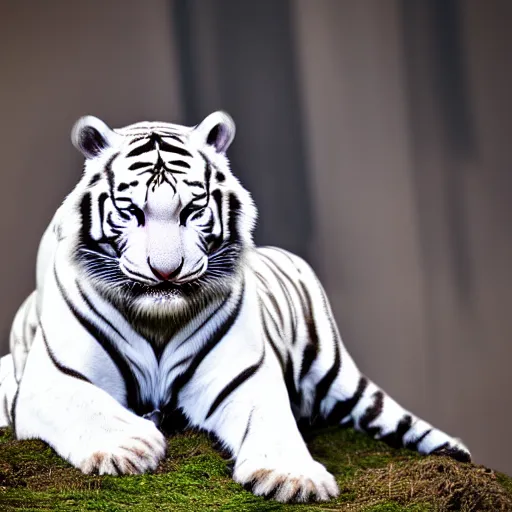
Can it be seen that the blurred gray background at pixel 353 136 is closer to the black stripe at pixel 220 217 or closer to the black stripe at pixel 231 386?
the black stripe at pixel 220 217

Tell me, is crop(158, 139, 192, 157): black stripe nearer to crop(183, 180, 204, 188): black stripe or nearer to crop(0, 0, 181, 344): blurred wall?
crop(183, 180, 204, 188): black stripe

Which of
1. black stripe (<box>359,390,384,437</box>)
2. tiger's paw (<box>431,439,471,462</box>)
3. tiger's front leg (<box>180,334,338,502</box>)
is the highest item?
tiger's front leg (<box>180,334,338,502</box>)

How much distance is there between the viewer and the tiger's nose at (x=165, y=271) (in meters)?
1.79

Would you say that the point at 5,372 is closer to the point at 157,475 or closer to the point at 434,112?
the point at 157,475

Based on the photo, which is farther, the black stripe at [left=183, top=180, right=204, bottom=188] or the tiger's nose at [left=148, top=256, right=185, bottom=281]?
the black stripe at [left=183, top=180, right=204, bottom=188]

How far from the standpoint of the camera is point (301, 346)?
225cm

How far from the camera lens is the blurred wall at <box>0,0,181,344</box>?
2.15 m

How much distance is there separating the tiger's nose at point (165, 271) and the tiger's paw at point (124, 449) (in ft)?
0.99

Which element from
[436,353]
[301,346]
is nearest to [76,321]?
[301,346]

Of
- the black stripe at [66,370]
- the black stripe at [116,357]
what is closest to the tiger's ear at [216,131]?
the black stripe at [116,357]

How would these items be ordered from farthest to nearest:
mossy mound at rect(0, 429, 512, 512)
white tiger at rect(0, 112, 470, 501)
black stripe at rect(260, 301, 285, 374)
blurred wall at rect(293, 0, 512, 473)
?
blurred wall at rect(293, 0, 512, 473) < black stripe at rect(260, 301, 285, 374) < white tiger at rect(0, 112, 470, 501) < mossy mound at rect(0, 429, 512, 512)

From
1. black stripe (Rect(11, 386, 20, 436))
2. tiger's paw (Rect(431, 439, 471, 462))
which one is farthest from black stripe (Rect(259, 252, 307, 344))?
black stripe (Rect(11, 386, 20, 436))

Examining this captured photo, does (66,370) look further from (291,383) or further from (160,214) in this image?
(291,383)

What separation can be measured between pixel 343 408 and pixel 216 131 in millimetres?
→ 829
